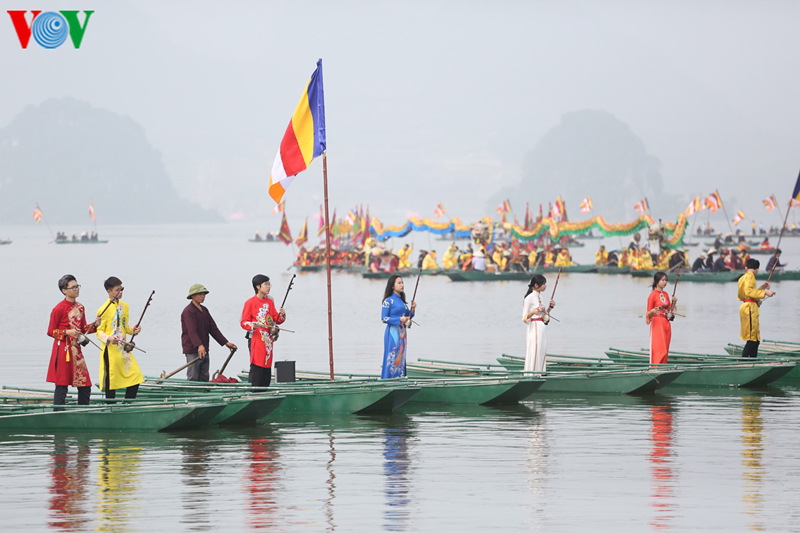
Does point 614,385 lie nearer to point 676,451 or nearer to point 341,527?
point 676,451

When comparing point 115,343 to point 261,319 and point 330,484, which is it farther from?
point 330,484

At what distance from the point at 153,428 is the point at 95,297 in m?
33.5

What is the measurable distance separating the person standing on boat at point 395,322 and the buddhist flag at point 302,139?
7.00 feet

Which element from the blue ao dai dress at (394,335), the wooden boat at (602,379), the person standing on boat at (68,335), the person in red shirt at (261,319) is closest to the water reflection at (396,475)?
the blue ao dai dress at (394,335)

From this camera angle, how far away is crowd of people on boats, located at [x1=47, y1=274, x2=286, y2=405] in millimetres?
12117

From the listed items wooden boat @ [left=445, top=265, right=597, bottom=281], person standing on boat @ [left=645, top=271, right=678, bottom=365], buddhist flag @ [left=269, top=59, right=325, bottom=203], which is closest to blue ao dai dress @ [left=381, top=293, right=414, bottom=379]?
buddhist flag @ [left=269, top=59, right=325, bottom=203]

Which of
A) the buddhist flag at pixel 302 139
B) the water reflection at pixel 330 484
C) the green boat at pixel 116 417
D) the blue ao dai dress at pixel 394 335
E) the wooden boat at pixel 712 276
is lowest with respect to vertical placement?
the water reflection at pixel 330 484

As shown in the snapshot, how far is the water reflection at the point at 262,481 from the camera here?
8.98 meters

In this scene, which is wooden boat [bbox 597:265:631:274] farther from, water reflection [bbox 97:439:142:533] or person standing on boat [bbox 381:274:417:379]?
water reflection [bbox 97:439:142:533]

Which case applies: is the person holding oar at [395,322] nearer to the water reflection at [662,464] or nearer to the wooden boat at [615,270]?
the water reflection at [662,464]

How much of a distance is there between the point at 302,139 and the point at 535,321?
4.01 metres

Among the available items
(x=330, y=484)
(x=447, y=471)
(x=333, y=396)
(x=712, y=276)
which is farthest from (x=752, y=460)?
(x=712, y=276)

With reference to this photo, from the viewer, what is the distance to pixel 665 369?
52.3 feet

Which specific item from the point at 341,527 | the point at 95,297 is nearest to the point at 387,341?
the point at 341,527
